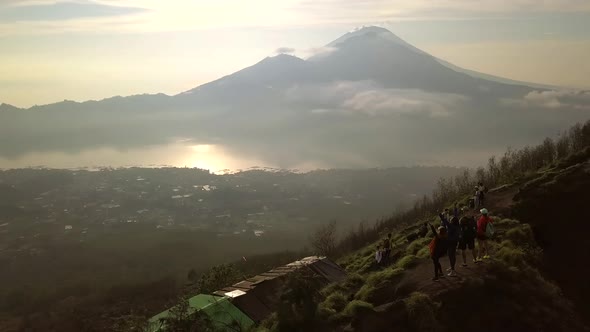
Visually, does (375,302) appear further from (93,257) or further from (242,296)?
(93,257)

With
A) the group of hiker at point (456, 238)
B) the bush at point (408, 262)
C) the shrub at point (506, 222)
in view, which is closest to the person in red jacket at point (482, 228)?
the group of hiker at point (456, 238)

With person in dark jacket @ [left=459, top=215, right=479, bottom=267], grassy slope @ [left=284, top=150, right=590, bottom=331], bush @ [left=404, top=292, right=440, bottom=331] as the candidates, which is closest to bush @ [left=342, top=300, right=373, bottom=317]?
grassy slope @ [left=284, top=150, right=590, bottom=331]

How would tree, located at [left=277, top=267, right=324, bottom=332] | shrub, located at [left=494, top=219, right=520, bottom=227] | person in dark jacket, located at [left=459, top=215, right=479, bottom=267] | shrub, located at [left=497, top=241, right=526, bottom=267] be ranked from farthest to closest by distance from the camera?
shrub, located at [left=494, top=219, right=520, bottom=227] → shrub, located at [left=497, top=241, right=526, bottom=267] → person in dark jacket, located at [left=459, top=215, right=479, bottom=267] → tree, located at [left=277, top=267, right=324, bottom=332]

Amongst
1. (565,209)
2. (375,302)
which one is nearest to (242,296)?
(375,302)

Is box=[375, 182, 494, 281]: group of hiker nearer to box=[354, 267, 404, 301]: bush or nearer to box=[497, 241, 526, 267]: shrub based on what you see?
box=[497, 241, 526, 267]: shrub

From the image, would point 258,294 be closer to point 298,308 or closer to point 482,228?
point 298,308

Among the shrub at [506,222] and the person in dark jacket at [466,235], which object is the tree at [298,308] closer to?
the person in dark jacket at [466,235]

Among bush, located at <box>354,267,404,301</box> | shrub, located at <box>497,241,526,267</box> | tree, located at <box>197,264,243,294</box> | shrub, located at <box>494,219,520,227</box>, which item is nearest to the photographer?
shrub, located at <box>497,241,526,267</box>

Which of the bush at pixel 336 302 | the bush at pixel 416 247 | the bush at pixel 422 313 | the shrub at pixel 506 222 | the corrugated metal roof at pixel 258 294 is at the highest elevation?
the bush at pixel 422 313
